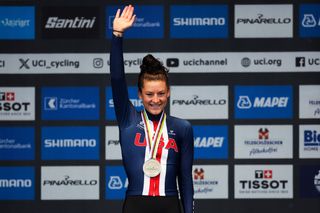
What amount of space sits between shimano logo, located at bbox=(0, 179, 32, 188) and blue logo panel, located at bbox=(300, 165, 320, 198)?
2270mm

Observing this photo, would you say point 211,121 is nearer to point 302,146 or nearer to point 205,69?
point 205,69

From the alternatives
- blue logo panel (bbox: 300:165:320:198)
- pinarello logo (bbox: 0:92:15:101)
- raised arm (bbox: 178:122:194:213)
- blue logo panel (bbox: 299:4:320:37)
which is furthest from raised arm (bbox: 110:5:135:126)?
blue logo panel (bbox: 300:165:320:198)

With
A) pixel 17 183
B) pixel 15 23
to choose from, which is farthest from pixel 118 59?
pixel 17 183

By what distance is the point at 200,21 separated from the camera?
5.28 meters

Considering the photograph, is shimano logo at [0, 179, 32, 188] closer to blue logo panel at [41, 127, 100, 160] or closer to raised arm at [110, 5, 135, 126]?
blue logo panel at [41, 127, 100, 160]

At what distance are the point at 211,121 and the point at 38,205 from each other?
161cm

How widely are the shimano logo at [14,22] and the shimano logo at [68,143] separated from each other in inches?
38.5

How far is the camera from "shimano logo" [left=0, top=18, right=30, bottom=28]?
529cm

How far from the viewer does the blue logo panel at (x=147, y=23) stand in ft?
17.3

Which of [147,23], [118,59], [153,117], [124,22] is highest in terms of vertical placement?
[147,23]

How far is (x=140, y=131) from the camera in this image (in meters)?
2.89

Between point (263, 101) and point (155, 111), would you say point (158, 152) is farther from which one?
point (263, 101)

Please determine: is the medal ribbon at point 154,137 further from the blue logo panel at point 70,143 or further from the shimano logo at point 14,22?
the shimano logo at point 14,22

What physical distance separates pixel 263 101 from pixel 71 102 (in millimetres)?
1587
